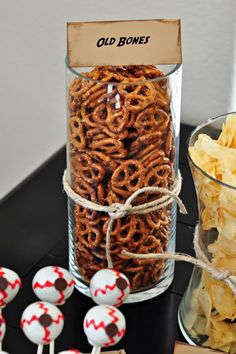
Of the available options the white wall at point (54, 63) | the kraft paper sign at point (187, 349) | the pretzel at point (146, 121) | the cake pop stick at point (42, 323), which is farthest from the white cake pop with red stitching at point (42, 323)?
the white wall at point (54, 63)

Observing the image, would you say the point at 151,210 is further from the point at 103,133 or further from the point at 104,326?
the point at 104,326

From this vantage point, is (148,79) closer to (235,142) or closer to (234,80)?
(235,142)

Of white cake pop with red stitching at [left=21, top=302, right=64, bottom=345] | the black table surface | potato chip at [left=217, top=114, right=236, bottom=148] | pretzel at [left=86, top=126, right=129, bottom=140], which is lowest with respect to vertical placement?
the black table surface

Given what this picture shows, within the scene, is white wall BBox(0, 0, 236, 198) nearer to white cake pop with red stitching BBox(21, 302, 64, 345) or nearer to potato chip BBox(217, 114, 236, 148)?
potato chip BBox(217, 114, 236, 148)

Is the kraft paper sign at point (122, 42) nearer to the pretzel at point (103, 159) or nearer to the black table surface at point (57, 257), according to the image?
the pretzel at point (103, 159)

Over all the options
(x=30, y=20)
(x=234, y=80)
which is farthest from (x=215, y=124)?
(x=30, y=20)

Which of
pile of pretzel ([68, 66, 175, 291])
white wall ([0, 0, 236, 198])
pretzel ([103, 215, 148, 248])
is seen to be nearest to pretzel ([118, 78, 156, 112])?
pile of pretzel ([68, 66, 175, 291])
